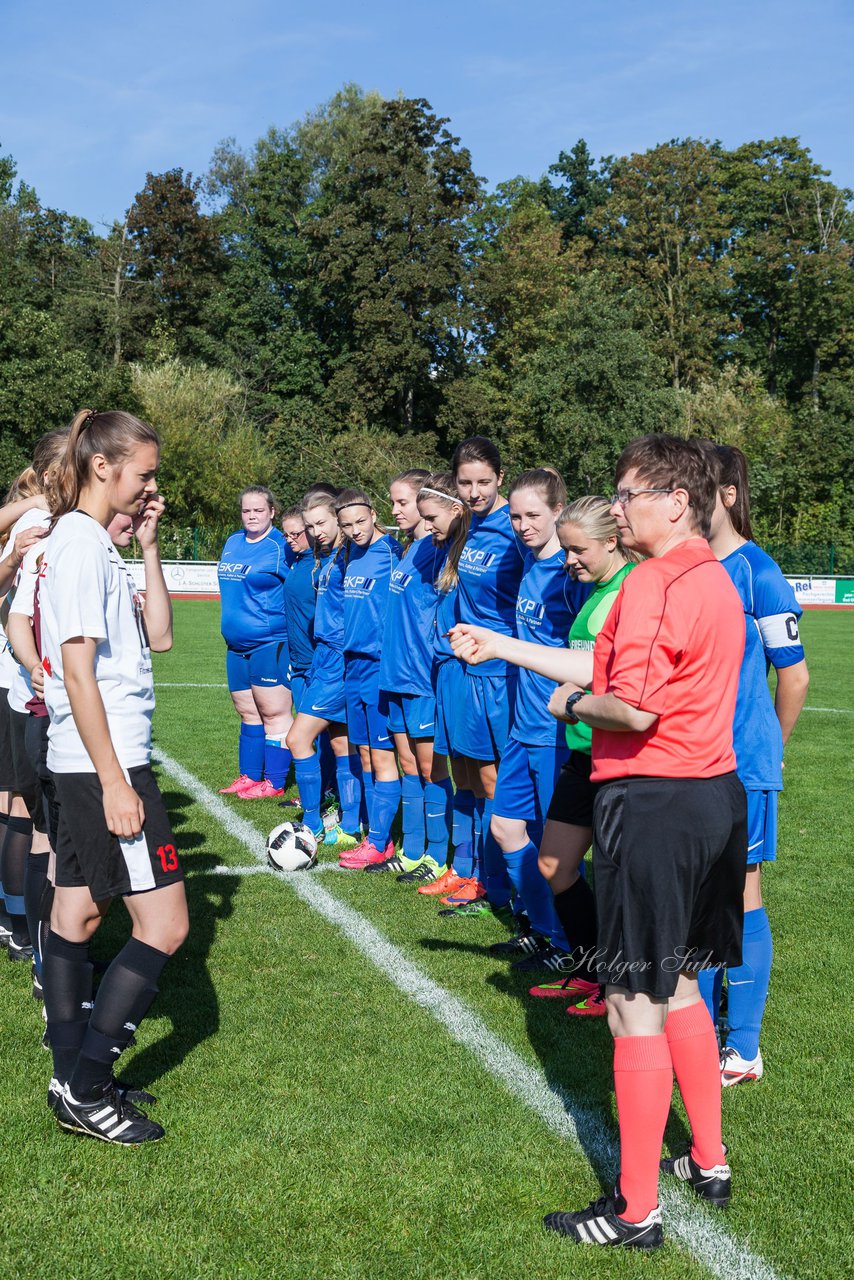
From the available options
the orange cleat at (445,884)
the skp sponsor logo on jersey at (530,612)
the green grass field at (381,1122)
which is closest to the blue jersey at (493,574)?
the skp sponsor logo on jersey at (530,612)

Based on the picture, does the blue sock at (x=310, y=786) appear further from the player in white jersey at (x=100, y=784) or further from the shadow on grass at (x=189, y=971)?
the player in white jersey at (x=100, y=784)

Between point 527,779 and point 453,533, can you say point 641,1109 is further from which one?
point 453,533

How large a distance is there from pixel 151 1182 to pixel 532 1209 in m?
1.11

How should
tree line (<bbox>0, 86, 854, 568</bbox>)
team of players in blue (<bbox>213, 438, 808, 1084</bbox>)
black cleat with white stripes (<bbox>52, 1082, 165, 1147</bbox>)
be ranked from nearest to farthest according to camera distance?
black cleat with white stripes (<bbox>52, 1082, 165, 1147</bbox>), team of players in blue (<bbox>213, 438, 808, 1084</bbox>), tree line (<bbox>0, 86, 854, 568</bbox>)

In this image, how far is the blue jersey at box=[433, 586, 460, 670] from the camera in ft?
19.0

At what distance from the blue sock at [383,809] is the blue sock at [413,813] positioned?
101 mm

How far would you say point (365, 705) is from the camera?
6.87 meters

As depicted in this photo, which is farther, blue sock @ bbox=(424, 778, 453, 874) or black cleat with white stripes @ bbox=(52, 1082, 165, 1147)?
blue sock @ bbox=(424, 778, 453, 874)

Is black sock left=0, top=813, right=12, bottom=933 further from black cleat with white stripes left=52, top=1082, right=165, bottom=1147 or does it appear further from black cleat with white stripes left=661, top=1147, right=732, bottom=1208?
black cleat with white stripes left=661, top=1147, right=732, bottom=1208

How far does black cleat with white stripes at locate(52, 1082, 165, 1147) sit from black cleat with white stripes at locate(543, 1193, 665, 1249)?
4.22 ft

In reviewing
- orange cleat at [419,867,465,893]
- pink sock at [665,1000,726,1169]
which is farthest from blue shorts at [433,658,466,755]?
pink sock at [665,1000,726,1169]

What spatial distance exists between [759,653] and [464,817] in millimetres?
2813

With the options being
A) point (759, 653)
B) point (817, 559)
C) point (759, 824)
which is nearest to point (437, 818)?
point (759, 824)

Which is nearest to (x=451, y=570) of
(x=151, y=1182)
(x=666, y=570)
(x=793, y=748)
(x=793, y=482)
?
(x=666, y=570)
